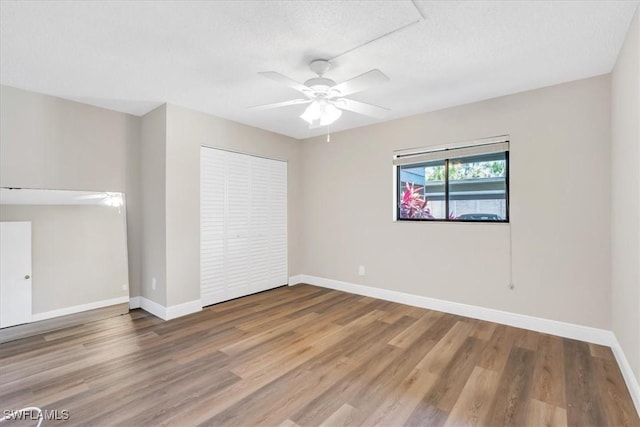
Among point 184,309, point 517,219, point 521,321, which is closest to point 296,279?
point 184,309

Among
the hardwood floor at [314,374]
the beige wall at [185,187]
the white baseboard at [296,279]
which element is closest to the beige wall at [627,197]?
the hardwood floor at [314,374]

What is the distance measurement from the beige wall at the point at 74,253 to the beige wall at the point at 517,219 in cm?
296

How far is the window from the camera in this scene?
129 inches

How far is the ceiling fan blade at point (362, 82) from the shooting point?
2014 mm

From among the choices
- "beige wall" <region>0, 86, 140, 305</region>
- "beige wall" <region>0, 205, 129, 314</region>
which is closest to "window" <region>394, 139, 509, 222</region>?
"beige wall" <region>0, 86, 140, 305</region>

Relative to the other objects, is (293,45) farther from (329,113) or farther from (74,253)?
(74,253)

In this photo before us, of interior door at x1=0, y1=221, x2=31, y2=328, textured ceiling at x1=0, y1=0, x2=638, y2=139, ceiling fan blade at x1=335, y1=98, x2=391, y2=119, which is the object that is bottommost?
interior door at x1=0, y1=221, x2=31, y2=328

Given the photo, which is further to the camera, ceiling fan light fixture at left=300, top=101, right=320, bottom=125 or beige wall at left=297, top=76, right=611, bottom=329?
beige wall at left=297, top=76, right=611, bottom=329

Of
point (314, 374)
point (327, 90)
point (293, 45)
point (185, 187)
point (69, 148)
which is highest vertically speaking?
point (293, 45)

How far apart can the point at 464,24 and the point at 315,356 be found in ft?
8.80

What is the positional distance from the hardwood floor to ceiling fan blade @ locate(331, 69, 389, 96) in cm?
212

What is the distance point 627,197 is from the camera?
6.81ft

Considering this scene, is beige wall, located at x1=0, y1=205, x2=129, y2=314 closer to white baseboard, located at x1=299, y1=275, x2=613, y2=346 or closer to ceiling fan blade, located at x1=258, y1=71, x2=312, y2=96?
ceiling fan blade, located at x1=258, y1=71, x2=312, y2=96

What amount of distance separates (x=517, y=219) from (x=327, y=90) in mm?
2336
